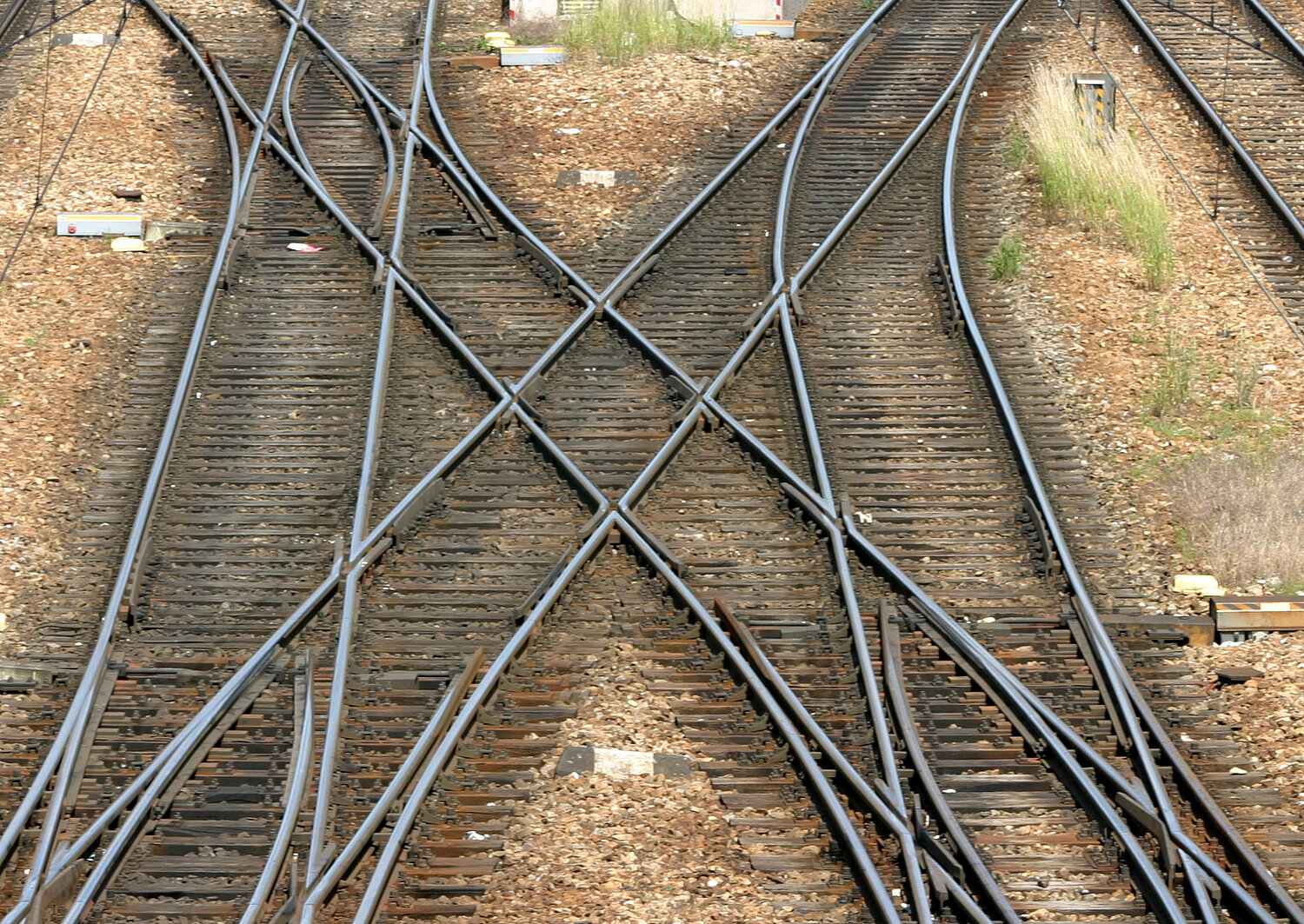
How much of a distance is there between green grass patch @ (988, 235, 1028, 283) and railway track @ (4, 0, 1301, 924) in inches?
16.9

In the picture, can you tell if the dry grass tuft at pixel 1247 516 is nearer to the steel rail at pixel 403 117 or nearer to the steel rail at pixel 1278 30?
the steel rail at pixel 403 117

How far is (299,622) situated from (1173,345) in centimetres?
725

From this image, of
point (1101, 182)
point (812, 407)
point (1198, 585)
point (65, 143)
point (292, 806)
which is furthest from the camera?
point (65, 143)

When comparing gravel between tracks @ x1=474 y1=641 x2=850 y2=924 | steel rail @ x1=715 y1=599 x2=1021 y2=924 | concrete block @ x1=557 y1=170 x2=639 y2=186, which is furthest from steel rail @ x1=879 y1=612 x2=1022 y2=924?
concrete block @ x1=557 y1=170 x2=639 y2=186

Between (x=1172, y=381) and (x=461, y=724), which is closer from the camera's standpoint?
(x=461, y=724)

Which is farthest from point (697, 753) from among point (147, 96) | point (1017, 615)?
point (147, 96)

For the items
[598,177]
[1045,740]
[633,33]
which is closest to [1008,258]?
[598,177]

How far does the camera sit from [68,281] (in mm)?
14398

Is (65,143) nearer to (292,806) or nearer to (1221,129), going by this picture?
(292,806)

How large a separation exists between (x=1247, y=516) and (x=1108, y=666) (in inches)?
88.8

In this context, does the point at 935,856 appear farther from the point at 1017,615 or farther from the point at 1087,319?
the point at 1087,319

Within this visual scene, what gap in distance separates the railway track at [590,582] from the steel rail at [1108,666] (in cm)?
3

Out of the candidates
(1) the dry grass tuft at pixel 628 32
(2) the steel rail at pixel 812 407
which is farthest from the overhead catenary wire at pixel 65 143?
(2) the steel rail at pixel 812 407

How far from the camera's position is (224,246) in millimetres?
14273
